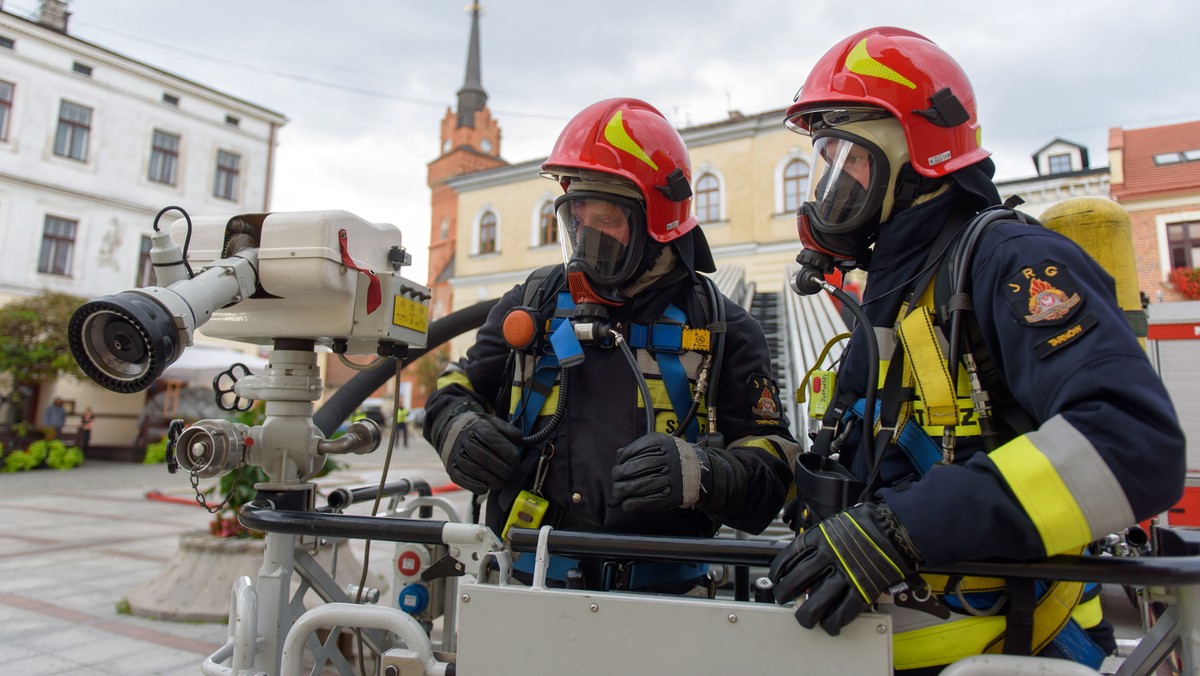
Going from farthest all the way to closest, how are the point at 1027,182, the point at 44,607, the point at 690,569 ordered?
1. the point at 1027,182
2. the point at 44,607
3. the point at 690,569

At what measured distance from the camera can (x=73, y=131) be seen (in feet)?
68.1

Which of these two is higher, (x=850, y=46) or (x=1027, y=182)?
(x=1027, y=182)

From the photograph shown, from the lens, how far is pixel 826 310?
6.87 m

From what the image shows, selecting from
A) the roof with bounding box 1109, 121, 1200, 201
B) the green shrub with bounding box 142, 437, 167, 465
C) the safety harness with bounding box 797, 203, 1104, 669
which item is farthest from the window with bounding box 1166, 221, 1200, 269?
the green shrub with bounding box 142, 437, 167, 465

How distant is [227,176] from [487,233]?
394 inches

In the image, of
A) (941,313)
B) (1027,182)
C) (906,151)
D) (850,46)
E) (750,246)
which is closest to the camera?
(941,313)

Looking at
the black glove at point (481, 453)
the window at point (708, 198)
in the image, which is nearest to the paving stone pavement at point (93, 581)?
the black glove at point (481, 453)

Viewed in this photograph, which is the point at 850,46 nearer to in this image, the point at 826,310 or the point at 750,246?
the point at 826,310

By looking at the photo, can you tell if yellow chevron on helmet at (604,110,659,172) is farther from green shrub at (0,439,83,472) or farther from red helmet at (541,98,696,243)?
green shrub at (0,439,83,472)

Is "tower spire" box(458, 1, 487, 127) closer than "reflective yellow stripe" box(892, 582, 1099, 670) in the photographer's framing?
No

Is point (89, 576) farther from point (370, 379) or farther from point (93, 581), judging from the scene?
point (370, 379)

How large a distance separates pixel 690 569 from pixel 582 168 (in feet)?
4.30

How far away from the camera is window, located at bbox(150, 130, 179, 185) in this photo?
2220 cm

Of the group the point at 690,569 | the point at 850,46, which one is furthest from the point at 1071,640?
the point at 850,46
